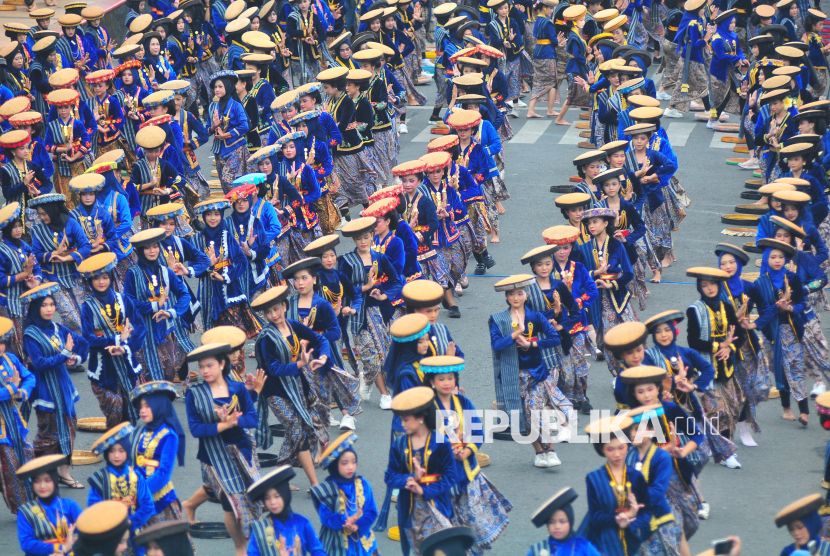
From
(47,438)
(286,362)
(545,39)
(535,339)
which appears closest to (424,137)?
(545,39)

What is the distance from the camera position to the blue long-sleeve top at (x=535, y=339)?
9.18 m

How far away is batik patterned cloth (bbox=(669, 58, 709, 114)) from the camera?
19.0 meters

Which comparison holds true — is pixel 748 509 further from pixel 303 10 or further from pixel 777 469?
pixel 303 10

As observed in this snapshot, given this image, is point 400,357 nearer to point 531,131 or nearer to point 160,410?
point 160,410

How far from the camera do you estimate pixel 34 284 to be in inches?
441

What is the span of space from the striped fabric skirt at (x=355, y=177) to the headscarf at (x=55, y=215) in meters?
4.04

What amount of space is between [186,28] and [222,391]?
41.5 ft

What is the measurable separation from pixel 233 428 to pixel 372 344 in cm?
261

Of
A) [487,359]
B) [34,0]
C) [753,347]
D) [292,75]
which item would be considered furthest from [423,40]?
[753,347]

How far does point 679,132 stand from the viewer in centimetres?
1894

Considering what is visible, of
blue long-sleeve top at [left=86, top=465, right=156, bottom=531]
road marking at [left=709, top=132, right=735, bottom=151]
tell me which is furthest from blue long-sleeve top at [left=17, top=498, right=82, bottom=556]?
road marking at [left=709, top=132, right=735, bottom=151]

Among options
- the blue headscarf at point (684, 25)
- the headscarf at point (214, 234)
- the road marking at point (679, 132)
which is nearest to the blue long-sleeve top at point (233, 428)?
the headscarf at point (214, 234)

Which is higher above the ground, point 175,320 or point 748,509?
point 175,320

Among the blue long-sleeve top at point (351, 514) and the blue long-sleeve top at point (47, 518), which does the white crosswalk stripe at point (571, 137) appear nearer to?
the blue long-sleeve top at point (351, 514)
